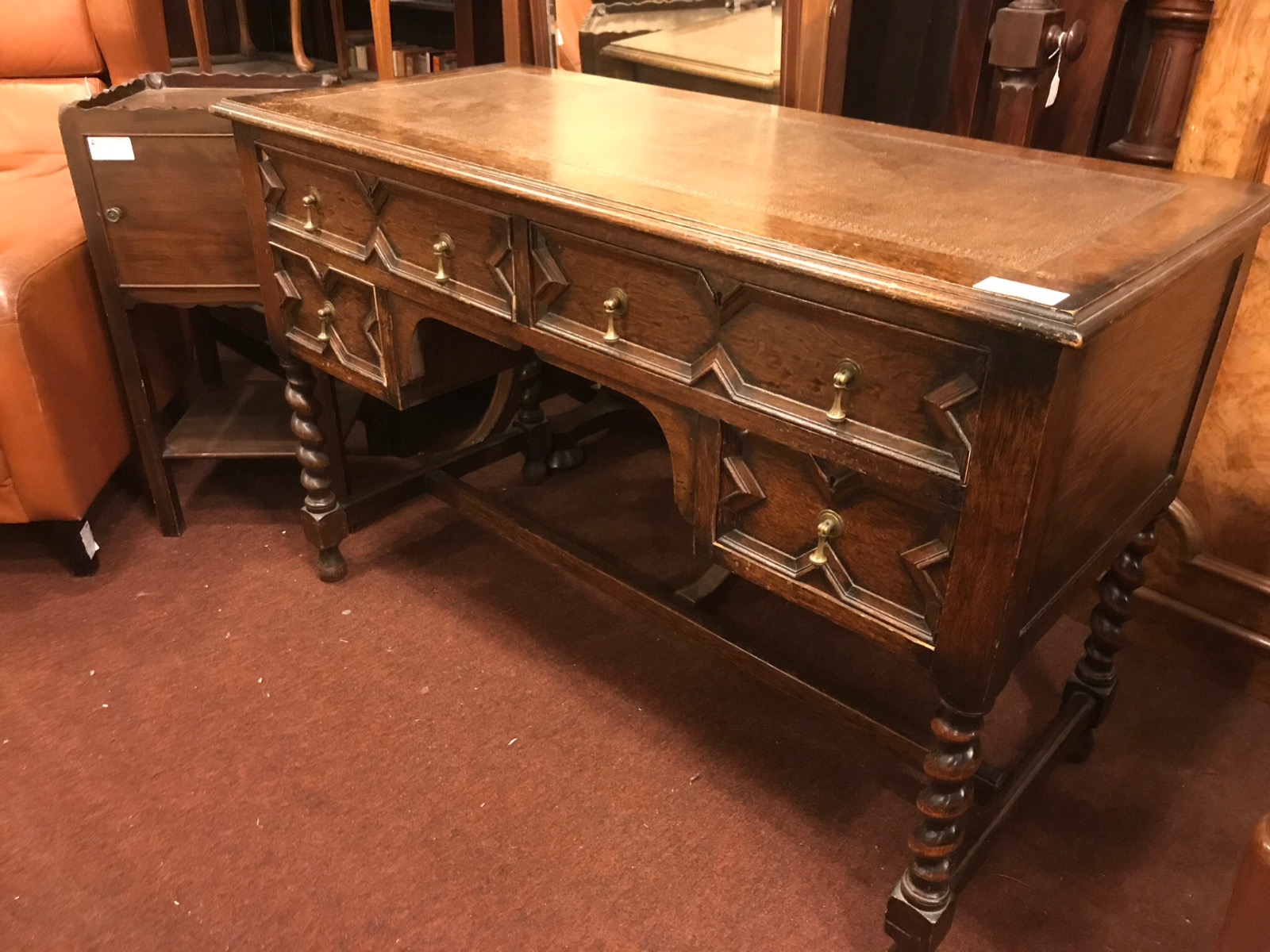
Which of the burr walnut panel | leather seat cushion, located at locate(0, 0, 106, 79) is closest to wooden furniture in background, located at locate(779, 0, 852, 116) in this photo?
the burr walnut panel

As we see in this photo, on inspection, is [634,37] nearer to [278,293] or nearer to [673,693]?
[278,293]

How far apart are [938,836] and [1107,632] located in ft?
1.88

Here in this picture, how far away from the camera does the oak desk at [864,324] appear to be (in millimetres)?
1017

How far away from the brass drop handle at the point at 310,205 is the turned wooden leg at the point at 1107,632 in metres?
1.43

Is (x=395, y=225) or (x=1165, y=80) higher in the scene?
(x=1165, y=80)

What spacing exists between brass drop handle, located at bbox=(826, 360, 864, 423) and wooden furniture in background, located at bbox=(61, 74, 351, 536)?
1.42 metres

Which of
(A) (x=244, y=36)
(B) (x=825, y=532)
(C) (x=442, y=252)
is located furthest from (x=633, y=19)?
(A) (x=244, y=36)

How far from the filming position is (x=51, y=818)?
1.65 m

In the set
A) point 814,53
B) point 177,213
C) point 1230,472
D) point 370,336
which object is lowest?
point 1230,472

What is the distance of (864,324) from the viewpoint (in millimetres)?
1061

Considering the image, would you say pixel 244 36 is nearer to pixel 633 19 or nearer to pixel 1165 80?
pixel 633 19

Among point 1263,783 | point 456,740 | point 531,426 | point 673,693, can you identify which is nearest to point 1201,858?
point 1263,783

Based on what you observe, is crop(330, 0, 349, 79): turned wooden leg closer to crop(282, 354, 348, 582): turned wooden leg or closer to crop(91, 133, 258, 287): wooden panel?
crop(91, 133, 258, 287): wooden panel

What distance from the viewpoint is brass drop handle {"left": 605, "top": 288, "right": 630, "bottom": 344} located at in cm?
130
